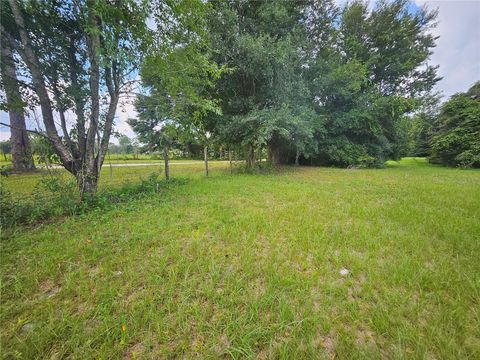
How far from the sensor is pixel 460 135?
12.8 meters

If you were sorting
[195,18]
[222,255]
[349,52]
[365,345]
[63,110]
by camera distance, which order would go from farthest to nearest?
1. [349,52]
2. [195,18]
3. [63,110]
4. [222,255]
5. [365,345]

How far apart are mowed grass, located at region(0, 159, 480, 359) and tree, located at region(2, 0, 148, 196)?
1.83 metres

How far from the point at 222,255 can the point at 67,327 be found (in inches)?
53.3

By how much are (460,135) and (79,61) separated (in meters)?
20.8

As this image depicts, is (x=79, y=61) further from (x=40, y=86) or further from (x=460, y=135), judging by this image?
(x=460, y=135)

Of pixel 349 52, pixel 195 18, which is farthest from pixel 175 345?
pixel 349 52

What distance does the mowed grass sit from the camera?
3.92 feet

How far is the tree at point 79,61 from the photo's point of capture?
3.42 m

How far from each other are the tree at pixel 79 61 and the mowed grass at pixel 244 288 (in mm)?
1825

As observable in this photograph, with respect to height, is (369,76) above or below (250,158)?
above

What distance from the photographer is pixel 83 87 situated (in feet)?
13.6

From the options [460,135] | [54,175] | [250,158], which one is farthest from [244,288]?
[460,135]

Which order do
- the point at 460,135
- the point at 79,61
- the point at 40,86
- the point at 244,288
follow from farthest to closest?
the point at 460,135, the point at 79,61, the point at 40,86, the point at 244,288

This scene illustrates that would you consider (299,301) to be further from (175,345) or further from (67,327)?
(67,327)
